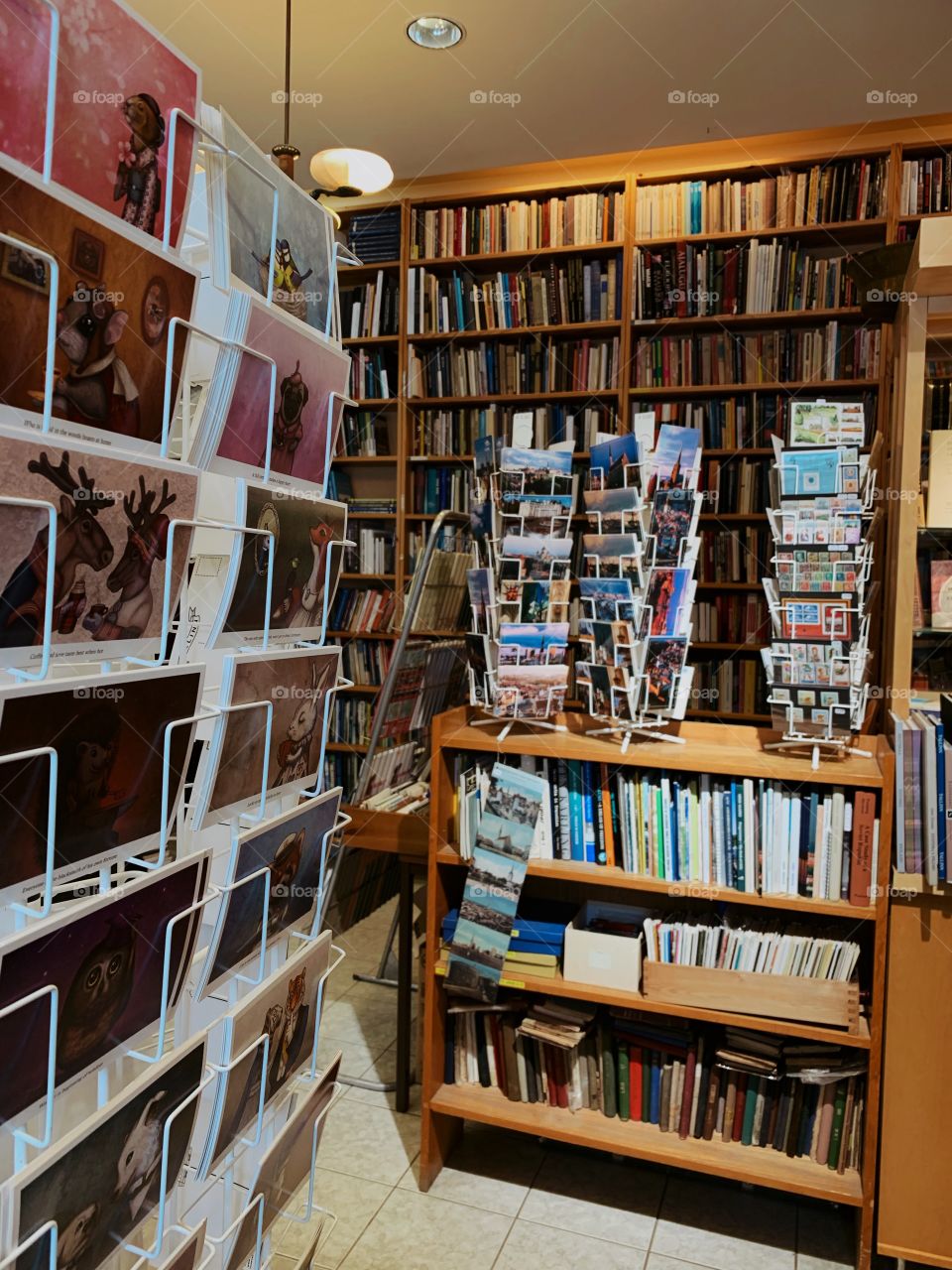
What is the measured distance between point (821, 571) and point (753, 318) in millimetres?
2196

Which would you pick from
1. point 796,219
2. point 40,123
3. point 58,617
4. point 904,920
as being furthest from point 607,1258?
point 796,219

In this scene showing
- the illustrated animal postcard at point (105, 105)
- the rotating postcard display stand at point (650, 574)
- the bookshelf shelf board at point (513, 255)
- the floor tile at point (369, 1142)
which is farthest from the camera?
the bookshelf shelf board at point (513, 255)

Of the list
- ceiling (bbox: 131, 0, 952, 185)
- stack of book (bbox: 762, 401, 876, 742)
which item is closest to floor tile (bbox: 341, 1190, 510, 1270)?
stack of book (bbox: 762, 401, 876, 742)

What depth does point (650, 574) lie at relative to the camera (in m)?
2.13

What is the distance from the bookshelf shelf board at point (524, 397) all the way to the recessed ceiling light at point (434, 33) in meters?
1.42

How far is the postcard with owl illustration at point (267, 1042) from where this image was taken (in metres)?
1.09

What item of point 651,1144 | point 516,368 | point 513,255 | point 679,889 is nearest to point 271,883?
point 679,889

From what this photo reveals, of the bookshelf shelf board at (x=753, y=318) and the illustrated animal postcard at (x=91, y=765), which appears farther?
the bookshelf shelf board at (x=753, y=318)

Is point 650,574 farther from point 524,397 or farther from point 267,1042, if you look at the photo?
point 524,397

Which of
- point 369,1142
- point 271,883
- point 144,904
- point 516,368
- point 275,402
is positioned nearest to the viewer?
point 144,904

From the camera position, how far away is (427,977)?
224 cm

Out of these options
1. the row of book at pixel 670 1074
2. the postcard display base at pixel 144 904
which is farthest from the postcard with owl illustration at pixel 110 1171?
the row of book at pixel 670 1074

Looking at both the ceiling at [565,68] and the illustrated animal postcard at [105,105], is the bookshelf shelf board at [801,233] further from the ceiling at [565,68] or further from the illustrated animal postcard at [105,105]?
the illustrated animal postcard at [105,105]

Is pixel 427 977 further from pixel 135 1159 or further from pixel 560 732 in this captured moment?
pixel 135 1159
